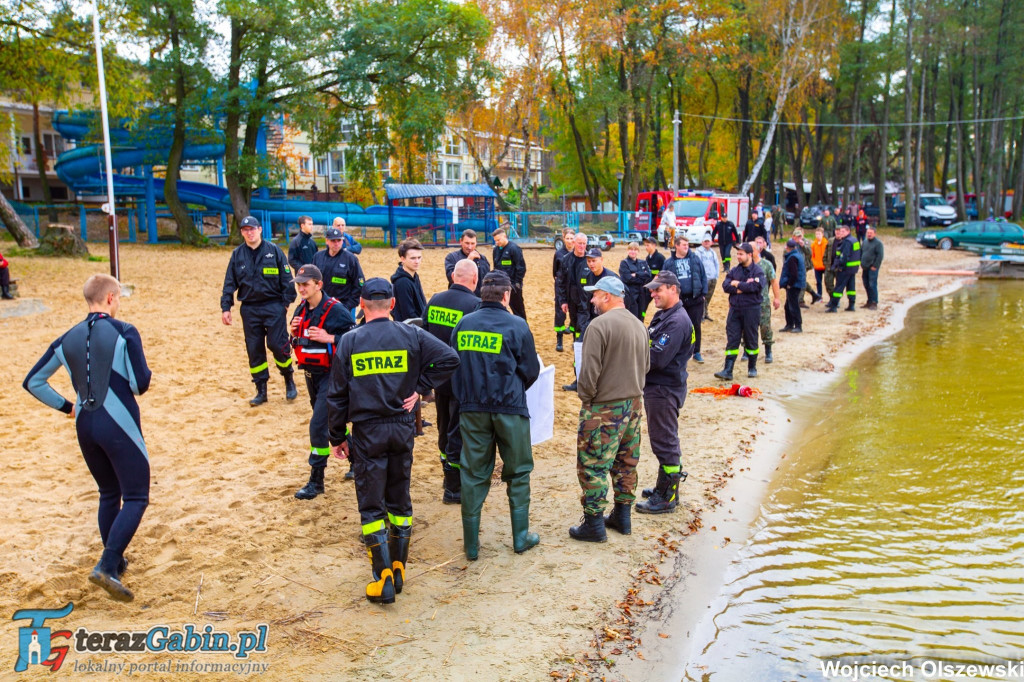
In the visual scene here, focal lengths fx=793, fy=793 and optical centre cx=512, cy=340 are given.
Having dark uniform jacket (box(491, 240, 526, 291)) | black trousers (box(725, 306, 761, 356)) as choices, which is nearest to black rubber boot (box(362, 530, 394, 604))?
dark uniform jacket (box(491, 240, 526, 291))

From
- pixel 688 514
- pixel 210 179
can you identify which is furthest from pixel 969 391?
pixel 210 179

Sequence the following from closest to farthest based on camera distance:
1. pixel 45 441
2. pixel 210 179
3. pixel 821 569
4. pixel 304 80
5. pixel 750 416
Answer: pixel 821 569 < pixel 45 441 < pixel 750 416 < pixel 304 80 < pixel 210 179

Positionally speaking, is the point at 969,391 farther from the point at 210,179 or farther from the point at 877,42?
the point at 210,179

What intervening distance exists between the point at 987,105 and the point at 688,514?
52.5 m

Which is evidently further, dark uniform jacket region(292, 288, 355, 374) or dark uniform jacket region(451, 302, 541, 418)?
dark uniform jacket region(292, 288, 355, 374)

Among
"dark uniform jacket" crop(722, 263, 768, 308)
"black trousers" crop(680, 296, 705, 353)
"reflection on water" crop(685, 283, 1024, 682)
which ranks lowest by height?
"reflection on water" crop(685, 283, 1024, 682)

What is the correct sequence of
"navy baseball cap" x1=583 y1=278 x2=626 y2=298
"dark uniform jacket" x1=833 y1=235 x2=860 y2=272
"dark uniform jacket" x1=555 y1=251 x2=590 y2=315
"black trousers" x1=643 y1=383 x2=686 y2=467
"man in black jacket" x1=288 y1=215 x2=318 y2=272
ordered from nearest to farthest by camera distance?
"navy baseball cap" x1=583 y1=278 x2=626 y2=298 → "black trousers" x1=643 y1=383 x2=686 y2=467 → "dark uniform jacket" x1=555 y1=251 x2=590 y2=315 → "man in black jacket" x1=288 y1=215 x2=318 y2=272 → "dark uniform jacket" x1=833 y1=235 x2=860 y2=272

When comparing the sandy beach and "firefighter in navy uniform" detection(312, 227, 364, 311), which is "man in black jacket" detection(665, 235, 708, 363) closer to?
the sandy beach

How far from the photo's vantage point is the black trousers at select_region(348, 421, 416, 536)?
4723mm

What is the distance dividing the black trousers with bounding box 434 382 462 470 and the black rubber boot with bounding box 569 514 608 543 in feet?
3.69

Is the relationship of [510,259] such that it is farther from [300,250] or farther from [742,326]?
[742,326]

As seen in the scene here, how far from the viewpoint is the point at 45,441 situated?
24.2ft

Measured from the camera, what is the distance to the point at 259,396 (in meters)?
8.70

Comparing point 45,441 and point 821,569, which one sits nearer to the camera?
point 821,569
